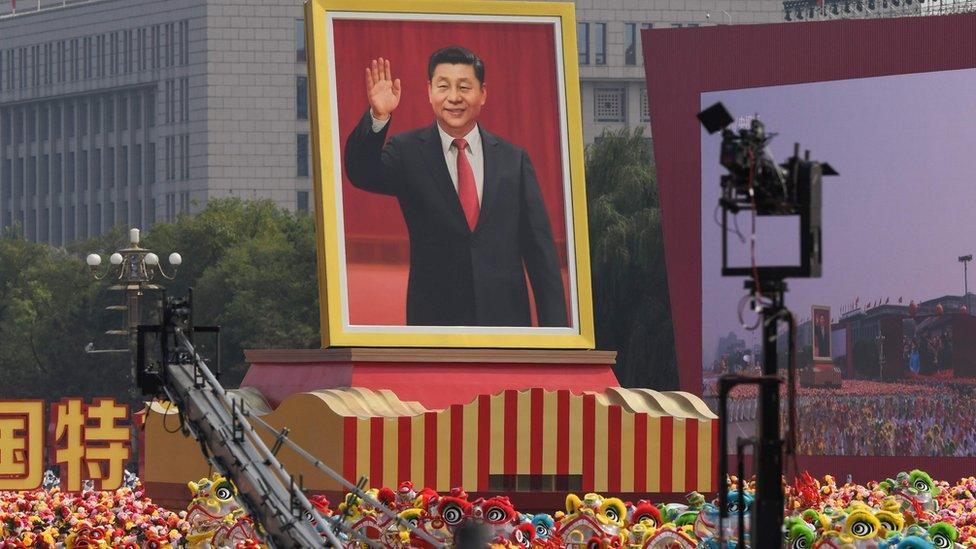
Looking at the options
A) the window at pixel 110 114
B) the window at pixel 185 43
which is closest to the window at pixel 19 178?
the window at pixel 110 114

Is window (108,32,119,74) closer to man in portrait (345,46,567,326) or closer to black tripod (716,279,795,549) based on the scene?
man in portrait (345,46,567,326)

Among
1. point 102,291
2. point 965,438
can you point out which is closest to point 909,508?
point 965,438

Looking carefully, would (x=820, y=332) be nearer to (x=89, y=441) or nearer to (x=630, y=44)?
(x=89, y=441)

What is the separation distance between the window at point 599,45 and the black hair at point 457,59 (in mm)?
77943

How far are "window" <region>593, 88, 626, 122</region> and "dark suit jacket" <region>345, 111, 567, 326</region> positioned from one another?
77.7 meters

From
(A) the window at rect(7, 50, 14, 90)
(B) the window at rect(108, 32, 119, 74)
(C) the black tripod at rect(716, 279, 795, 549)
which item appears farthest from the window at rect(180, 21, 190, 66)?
(C) the black tripod at rect(716, 279, 795, 549)

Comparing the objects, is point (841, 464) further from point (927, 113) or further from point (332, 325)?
point (332, 325)

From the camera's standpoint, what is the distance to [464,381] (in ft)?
116

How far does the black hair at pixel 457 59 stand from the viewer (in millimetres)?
36750

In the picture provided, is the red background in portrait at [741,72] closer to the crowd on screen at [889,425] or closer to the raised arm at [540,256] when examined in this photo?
the crowd on screen at [889,425]

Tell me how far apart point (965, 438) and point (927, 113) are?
7.31 metres

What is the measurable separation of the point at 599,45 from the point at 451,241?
79.4m

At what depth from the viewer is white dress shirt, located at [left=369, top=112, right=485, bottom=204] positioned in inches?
1430

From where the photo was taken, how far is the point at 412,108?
1432 inches
